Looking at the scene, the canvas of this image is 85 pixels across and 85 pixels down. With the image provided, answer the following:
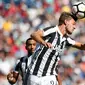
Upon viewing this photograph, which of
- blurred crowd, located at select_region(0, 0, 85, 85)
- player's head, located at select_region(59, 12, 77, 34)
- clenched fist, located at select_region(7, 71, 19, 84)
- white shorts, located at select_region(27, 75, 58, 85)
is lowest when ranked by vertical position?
blurred crowd, located at select_region(0, 0, 85, 85)

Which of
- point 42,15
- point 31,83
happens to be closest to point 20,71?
point 31,83

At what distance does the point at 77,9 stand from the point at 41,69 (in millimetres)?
1013

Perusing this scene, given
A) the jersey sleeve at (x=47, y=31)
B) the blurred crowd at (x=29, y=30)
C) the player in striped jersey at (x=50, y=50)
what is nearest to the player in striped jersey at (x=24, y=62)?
the player in striped jersey at (x=50, y=50)

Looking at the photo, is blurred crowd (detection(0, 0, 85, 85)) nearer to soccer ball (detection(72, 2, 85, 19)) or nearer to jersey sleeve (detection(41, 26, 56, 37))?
soccer ball (detection(72, 2, 85, 19))

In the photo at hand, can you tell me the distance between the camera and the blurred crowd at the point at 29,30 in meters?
13.1

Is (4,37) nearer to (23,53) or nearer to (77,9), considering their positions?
(23,53)

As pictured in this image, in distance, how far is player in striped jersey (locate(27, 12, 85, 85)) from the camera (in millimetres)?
6879

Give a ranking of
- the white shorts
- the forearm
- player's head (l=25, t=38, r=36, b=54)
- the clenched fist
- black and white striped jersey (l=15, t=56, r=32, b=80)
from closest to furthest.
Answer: the forearm, the white shorts, black and white striped jersey (l=15, t=56, r=32, b=80), player's head (l=25, t=38, r=36, b=54), the clenched fist

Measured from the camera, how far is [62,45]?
702cm

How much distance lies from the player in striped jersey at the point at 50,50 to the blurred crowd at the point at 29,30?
18.0ft

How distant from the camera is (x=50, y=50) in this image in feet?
22.7

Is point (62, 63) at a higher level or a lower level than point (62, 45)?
lower

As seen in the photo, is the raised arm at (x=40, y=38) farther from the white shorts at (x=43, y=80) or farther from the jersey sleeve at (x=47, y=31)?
the white shorts at (x=43, y=80)

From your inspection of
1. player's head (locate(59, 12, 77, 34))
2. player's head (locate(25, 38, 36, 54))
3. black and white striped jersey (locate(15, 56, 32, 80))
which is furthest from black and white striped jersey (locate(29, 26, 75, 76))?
player's head (locate(25, 38, 36, 54))
